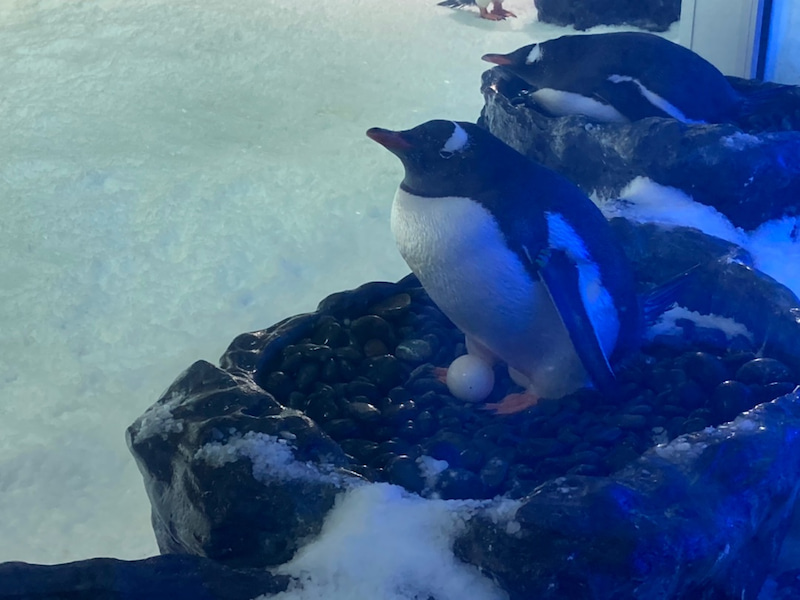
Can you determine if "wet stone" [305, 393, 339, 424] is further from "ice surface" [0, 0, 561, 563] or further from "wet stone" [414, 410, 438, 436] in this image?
"ice surface" [0, 0, 561, 563]

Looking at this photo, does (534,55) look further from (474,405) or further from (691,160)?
(474,405)

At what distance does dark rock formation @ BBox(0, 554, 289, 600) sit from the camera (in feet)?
2.81

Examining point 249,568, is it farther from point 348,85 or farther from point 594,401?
point 348,85

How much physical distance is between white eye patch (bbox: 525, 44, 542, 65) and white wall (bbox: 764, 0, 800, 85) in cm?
93

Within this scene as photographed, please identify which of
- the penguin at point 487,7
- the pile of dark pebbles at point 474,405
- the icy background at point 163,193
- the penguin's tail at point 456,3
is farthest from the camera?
the penguin's tail at point 456,3

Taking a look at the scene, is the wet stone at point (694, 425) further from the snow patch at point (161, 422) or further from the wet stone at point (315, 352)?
the snow patch at point (161, 422)

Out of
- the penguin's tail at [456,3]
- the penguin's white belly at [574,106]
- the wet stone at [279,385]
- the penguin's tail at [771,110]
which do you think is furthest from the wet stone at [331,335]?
the penguin's tail at [456,3]

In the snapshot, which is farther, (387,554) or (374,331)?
(374,331)

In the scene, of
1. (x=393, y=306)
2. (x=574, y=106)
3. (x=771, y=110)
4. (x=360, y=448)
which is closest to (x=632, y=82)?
(x=574, y=106)

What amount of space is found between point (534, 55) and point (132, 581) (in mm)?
1632

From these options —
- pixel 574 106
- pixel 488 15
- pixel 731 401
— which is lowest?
pixel 488 15

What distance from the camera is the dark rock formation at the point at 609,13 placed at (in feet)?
12.5

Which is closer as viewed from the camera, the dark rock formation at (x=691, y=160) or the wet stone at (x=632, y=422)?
the wet stone at (x=632, y=422)

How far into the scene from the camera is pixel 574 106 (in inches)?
80.1
